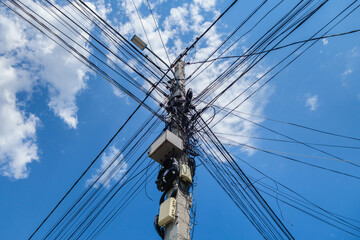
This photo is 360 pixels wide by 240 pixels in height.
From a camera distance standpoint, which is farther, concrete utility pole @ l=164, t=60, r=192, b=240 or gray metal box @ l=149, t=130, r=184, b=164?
gray metal box @ l=149, t=130, r=184, b=164

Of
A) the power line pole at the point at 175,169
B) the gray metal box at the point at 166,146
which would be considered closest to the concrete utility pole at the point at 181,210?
the power line pole at the point at 175,169

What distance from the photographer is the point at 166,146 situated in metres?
4.12

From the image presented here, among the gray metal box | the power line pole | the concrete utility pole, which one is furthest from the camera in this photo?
the gray metal box

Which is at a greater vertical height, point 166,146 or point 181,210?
point 166,146

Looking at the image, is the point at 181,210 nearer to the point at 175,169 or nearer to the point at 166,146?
the point at 175,169

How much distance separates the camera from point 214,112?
5.52 m

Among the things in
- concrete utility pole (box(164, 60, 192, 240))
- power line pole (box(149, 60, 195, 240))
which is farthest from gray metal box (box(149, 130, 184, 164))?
concrete utility pole (box(164, 60, 192, 240))

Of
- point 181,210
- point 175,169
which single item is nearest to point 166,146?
point 175,169

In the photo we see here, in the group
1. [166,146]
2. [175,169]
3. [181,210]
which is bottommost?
[181,210]

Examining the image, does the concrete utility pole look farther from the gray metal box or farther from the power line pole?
the gray metal box

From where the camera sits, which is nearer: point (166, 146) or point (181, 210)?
point (181, 210)

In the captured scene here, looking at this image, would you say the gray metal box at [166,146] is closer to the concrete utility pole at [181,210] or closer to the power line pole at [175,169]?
the power line pole at [175,169]

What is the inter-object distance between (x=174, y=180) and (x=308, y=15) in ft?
12.0

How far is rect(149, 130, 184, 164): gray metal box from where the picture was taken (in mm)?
4098
